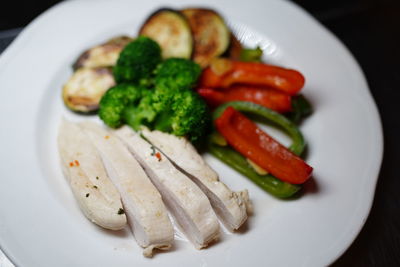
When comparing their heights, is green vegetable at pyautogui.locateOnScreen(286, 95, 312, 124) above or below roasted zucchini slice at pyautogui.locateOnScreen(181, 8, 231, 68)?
below

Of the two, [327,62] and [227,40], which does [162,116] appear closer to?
[227,40]

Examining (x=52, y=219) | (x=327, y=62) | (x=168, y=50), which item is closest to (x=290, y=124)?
(x=327, y=62)

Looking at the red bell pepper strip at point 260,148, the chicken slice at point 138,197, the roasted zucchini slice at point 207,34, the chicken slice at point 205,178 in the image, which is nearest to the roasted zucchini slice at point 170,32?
the roasted zucchini slice at point 207,34

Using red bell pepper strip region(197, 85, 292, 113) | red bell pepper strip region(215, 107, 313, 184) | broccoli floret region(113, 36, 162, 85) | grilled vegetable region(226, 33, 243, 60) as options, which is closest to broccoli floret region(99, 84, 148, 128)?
broccoli floret region(113, 36, 162, 85)

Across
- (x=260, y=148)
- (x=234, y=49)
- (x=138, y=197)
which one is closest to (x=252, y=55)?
(x=234, y=49)

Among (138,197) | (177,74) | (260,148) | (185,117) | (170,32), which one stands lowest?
(260,148)

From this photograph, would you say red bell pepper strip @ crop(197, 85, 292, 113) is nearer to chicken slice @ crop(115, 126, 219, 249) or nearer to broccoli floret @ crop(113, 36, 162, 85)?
broccoli floret @ crop(113, 36, 162, 85)

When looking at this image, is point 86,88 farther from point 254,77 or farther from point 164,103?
point 254,77
